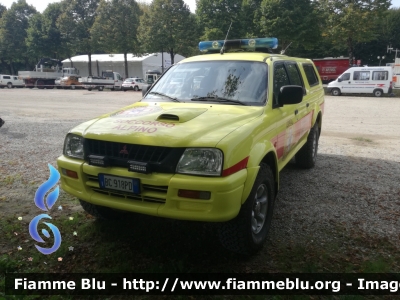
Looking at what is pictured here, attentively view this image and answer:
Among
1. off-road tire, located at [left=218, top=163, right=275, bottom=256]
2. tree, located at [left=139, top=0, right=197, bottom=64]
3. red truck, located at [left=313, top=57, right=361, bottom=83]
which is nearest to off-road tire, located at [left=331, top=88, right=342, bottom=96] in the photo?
red truck, located at [left=313, top=57, right=361, bottom=83]

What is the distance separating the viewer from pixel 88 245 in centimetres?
347

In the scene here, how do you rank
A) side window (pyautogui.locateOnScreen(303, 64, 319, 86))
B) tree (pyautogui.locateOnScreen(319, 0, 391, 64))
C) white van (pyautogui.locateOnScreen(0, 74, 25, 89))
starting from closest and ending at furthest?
side window (pyautogui.locateOnScreen(303, 64, 319, 86)) → tree (pyautogui.locateOnScreen(319, 0, 391, 64)) → white van (pyautogui.locateOnScreen(0, 74, 25, 89))

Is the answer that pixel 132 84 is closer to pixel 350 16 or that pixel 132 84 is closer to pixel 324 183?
pixel 350 16

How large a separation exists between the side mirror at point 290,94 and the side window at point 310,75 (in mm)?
2118

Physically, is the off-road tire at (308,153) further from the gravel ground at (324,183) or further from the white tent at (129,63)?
the white tent at (129,63)

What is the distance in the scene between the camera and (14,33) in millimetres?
48031

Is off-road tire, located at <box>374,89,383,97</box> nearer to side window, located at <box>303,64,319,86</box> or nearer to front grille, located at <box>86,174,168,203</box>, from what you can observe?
side window, located at <box>303,64,319,86</box>

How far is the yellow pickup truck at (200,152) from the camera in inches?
108

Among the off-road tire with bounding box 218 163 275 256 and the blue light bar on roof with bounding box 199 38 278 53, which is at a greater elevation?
the blue light bar on roof with bounding box 199 38 278 53

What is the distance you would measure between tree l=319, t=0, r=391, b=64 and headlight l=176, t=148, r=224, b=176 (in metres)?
30.6

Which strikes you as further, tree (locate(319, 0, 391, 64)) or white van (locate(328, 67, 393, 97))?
tree (locate(319, 0, 391, 64))

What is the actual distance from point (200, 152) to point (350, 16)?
1211 inches

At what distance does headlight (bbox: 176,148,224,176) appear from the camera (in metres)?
2.75

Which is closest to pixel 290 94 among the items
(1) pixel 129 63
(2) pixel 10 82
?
(2) pixel 10 82
